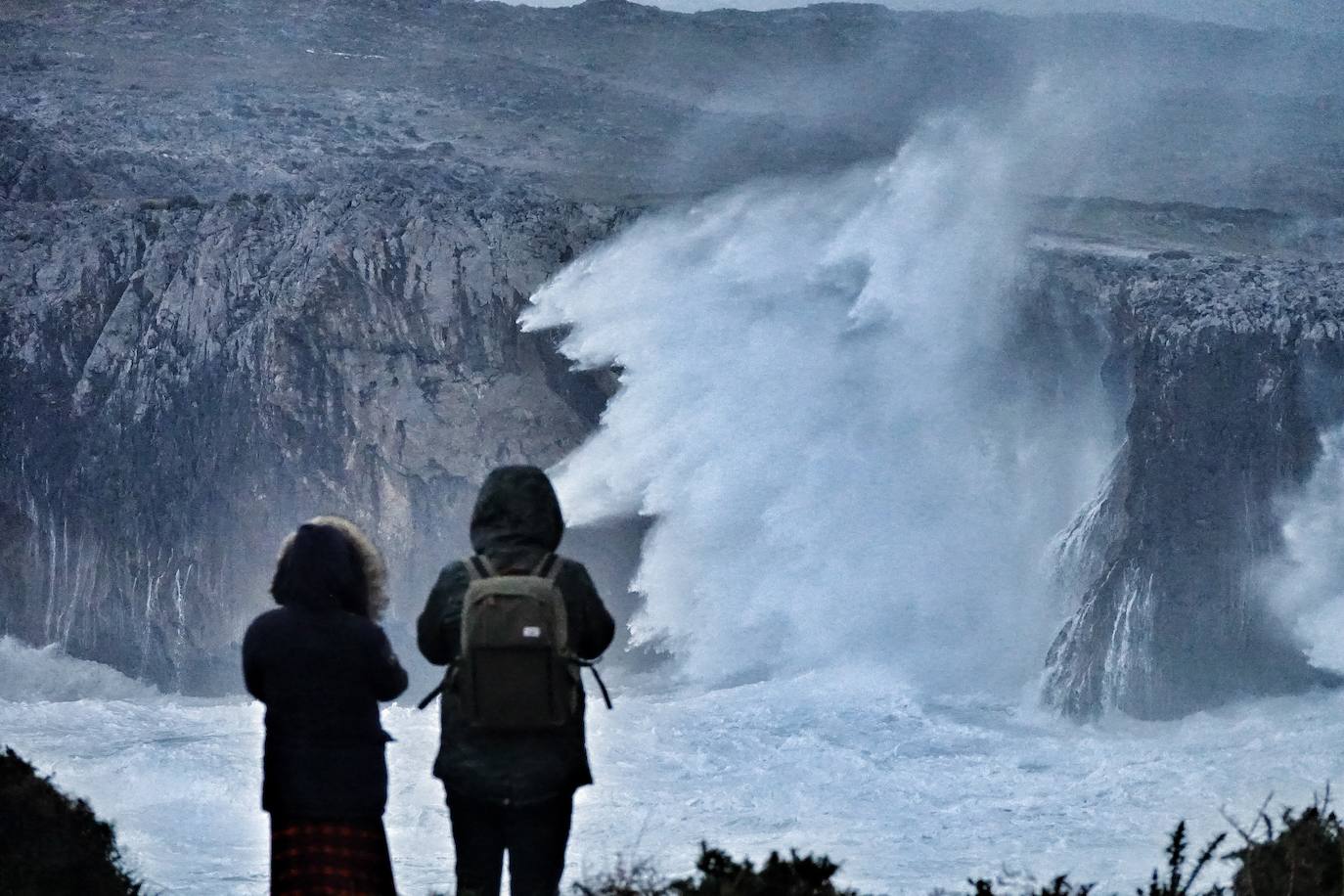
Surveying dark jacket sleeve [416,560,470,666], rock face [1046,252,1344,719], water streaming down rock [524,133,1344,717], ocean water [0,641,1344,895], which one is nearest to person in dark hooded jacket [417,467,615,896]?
dark jacket sleeve [416,560,470,666]

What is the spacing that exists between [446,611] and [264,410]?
23.0 m

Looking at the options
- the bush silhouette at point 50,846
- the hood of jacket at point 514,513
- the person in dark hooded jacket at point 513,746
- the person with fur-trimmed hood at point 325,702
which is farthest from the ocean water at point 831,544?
the hood of jacket at point 514,513

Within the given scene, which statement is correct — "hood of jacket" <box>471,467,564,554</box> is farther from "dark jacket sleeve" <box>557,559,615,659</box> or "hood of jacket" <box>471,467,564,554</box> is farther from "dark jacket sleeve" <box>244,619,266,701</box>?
"dark jacket sleeve" <box>244,619,266,701</box>

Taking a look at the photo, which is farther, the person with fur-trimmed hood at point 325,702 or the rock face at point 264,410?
the rock face at point 264,410

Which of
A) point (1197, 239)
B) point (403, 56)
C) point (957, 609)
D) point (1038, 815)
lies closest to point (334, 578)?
point (1038, 815)

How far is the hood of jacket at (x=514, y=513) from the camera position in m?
5.58

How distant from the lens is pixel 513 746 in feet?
18.2

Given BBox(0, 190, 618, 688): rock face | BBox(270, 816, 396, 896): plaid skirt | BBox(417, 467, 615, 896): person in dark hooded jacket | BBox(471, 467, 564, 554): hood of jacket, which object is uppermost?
BBox(0, 190, 618, 688): rock face

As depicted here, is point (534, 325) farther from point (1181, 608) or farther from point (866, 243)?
point (1181, 608)

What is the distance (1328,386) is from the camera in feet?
69.1

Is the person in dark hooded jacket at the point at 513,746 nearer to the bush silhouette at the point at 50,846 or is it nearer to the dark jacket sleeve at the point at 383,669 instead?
the dark jacket sleeve at the point at 383,669

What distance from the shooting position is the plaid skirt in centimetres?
555

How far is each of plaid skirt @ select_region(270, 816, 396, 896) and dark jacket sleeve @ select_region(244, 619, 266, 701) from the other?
16.4 inches

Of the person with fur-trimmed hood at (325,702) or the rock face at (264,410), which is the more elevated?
the rock face at (264,410)
